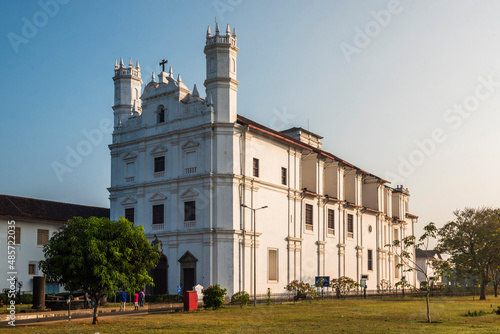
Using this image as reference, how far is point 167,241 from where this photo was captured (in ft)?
147

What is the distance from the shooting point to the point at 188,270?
43594 mm

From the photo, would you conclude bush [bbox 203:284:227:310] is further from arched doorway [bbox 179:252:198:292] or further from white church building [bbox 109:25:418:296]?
arched doorway [bbox 179:252:198:292]

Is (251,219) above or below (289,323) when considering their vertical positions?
above

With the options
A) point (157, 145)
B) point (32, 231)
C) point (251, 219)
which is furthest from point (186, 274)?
point (32, 231)

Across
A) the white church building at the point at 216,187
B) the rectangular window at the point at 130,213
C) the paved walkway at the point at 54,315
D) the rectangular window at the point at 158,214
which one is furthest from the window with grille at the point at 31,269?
the paved walkway at the point at 54,315

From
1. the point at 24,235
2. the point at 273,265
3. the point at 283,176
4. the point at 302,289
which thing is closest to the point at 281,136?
the point at 283,176

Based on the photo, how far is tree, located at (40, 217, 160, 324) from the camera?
81.8ft

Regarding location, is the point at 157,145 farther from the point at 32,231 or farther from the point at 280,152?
the point at 32,231

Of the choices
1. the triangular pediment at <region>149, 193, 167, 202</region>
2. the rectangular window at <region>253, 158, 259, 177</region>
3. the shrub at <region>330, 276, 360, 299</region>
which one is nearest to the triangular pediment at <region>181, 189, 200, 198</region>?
the triangular pediment at <region>149, 193, 167, 202</region>

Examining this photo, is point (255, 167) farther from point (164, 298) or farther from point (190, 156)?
point (164, 298)

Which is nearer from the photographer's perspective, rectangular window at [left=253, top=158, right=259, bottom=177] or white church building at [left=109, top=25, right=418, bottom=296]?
white church building at [left=109, top=25, right=418, bottom=296]

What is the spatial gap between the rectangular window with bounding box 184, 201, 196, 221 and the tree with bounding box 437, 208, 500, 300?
25.7m

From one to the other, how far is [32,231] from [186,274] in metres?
15.5

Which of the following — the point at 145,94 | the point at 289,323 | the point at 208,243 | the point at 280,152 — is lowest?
the point at 289,323
